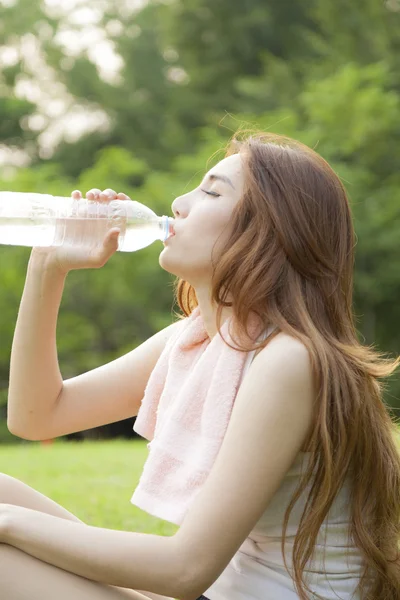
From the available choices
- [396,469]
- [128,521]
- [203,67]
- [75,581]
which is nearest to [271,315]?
[396,469]

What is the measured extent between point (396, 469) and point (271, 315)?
0.43 m

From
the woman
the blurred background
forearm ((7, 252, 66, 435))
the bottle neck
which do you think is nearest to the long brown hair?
the woman

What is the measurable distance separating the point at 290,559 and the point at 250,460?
279 mm

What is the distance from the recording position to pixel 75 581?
5.89 feet

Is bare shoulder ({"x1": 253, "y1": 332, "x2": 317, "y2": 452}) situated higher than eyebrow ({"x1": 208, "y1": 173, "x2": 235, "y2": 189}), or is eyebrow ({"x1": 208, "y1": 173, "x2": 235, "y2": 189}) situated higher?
eyebrow ({"x1": 208, "y1": 173, "x2": 235, "y2": 189})

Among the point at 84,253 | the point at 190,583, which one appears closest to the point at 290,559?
the point at 190,583

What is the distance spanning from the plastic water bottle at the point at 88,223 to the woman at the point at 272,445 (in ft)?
1.12

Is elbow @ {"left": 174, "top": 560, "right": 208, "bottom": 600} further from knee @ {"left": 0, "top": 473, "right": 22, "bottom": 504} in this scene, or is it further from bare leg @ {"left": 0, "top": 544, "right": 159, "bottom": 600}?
knee @ {"left": 0, "top": 473, "right": 22, "bottom": 504}

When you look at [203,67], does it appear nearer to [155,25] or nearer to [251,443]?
[155,25]

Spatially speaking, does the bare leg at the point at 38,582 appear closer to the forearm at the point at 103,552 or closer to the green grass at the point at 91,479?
the forearm at the point at 103,552

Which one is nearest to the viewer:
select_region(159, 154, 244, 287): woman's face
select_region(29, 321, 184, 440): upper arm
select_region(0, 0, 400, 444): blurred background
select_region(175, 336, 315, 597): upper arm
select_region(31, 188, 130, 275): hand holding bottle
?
select_region(175, 336, 315, 597): upper arm

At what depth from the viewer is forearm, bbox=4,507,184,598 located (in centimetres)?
172

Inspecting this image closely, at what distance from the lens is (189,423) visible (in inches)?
78.4

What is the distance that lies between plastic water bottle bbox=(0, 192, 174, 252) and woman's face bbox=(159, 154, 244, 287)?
0.71ft
